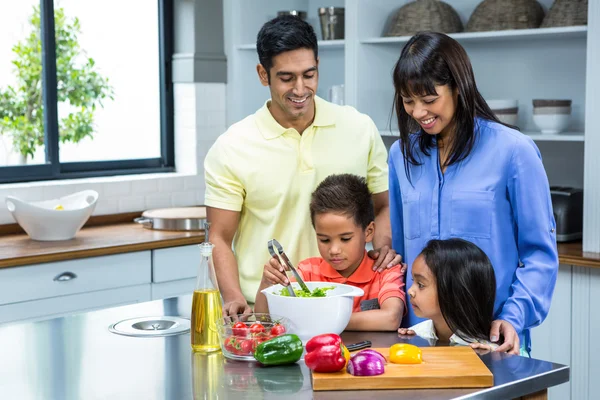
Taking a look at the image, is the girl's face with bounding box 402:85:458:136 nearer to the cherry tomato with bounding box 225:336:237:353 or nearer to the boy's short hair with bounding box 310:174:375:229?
the boy's short hair with bounding box 310:174:375:229

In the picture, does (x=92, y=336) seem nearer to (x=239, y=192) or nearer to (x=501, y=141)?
(x=239, y=192)

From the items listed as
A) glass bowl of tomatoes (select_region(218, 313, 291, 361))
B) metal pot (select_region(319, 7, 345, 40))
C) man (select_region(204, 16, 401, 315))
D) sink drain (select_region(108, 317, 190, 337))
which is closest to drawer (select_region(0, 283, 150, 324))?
man (select_region(204, 16, 401, 315))

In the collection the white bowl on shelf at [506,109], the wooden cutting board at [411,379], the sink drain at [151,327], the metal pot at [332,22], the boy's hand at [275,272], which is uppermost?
the metal pot at [332,22]

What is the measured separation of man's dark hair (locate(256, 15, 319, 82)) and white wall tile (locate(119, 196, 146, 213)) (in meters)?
2.39

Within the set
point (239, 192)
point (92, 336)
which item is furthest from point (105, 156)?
point (92, 336)

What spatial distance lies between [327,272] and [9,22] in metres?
2.91

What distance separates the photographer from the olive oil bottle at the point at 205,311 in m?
2.04

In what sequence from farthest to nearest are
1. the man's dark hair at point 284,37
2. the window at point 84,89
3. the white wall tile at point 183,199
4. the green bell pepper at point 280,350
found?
the white wall tile at point 183,199 → the window at point 84,89 → the man's dark hair at point 284,37 → the green bell pepper at point 280,350

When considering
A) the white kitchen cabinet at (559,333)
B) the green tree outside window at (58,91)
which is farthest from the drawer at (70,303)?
the white kitchen cabinet at (559,333)

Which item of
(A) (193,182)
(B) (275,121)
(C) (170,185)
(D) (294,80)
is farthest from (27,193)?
(D) (294,80)

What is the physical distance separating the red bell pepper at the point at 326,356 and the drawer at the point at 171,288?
2392 millimetres

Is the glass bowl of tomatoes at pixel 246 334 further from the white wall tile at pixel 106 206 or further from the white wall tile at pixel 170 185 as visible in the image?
the white wall tile at pixel 170 185

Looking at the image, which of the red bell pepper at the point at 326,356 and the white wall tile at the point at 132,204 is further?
the white wall tile at the point at 132,204

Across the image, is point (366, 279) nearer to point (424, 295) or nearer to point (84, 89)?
point (424, 295)
